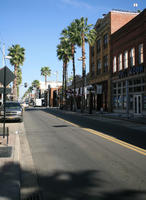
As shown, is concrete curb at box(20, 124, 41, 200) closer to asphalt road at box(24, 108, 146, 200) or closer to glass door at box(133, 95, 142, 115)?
asphalt road at box(24, 108, 146, 200)

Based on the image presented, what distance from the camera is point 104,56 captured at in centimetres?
4091

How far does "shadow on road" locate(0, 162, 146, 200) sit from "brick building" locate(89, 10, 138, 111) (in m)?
32.5

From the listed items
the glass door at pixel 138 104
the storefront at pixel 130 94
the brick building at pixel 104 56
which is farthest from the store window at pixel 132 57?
the brick building at pixel 104 56

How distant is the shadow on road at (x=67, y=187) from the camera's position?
432 centimetres

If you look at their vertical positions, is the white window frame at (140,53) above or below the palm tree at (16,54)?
below

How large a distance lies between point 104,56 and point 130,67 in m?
10.5

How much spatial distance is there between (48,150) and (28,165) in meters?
2.08

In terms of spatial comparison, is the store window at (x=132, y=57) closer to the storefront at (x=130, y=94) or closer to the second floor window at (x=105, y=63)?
the storefront at (x=130, y=94)

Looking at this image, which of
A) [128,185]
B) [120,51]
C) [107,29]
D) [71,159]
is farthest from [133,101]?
[128,185]

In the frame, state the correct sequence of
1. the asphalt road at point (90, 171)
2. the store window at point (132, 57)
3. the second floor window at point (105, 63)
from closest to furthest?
the asphalt road at point (90, 171)
the store window at point (132, 57)
the second floor window at point (105, 63)

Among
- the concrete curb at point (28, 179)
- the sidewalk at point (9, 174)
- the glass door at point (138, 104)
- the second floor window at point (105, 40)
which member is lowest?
the concrete curb at point (28, 179)

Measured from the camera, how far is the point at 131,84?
3120 centimetres

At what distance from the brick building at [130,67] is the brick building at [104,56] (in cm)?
201

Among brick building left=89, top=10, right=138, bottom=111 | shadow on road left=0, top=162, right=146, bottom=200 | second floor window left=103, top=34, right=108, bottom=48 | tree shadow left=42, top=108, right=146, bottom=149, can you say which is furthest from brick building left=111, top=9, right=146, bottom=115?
shadow on road left=0, top=162, right=146, bottom=200
